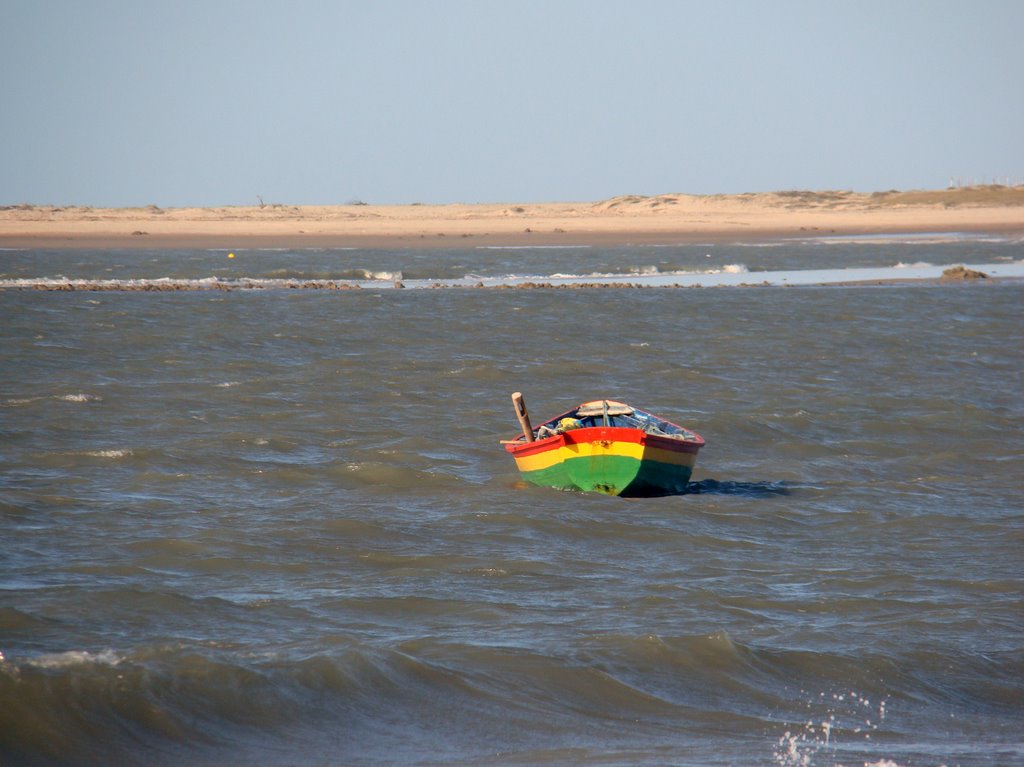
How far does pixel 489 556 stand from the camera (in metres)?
14.9

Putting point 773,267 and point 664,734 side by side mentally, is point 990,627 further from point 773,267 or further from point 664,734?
point 773,267

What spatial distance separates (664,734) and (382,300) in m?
31.7

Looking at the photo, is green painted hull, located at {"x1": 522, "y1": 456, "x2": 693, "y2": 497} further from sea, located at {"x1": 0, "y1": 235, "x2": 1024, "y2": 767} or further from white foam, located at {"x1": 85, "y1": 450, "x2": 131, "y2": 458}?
white foam, located at {"x1": 85, "y1": 450, "x2": 131, "y2": 458}

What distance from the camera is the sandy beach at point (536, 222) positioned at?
71.4 metres

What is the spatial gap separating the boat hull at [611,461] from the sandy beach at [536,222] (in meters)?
50.2

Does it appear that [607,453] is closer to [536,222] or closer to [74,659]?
A: [74,659]

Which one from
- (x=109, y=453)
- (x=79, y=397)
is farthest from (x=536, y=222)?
(x=109, y=453)

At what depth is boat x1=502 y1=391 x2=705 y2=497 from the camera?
1720cm

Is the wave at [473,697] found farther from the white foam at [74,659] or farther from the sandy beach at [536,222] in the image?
the sandy beach at [536,222]

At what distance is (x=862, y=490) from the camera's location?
735 inches

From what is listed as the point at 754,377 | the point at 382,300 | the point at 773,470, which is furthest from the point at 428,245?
the point at 773,470

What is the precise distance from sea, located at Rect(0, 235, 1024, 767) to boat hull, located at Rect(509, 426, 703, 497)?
0.31m

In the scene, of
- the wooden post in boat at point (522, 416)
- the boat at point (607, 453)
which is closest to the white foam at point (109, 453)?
the boat at point (607, 453)

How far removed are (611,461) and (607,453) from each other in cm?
13
